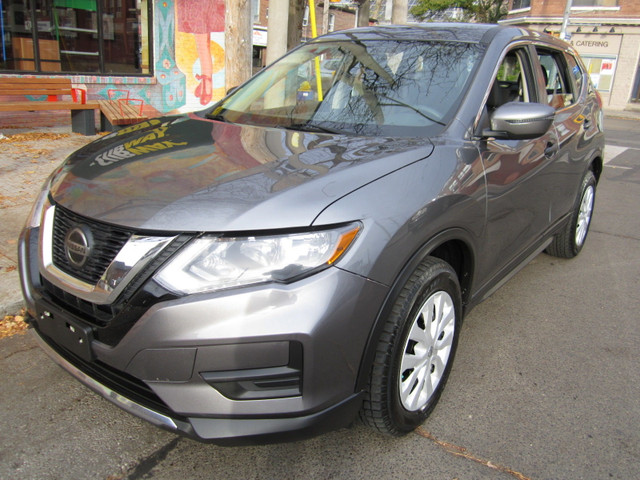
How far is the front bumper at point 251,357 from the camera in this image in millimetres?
1809

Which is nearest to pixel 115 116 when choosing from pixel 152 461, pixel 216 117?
pixel 216 117

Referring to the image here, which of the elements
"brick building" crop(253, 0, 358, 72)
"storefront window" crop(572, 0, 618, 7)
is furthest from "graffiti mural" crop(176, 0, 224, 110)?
"storefront window" crop(572, 0, 618, 7)

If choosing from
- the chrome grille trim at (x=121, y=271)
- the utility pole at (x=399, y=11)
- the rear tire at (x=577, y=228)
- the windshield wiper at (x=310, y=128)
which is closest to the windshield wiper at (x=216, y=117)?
the windshield wiper at (x=310, y=128)

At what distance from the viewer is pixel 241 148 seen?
98.8 inches

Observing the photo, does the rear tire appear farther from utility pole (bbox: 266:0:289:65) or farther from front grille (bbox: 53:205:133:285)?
utility pole (bbox: 266:0:289:65)

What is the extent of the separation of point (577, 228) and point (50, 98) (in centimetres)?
A: 848

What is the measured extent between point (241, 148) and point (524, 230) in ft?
5.95

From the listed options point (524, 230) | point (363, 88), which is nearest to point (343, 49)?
point (363, 88)

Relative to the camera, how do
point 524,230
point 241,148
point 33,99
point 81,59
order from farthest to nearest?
1. point 81,59
2. point 33,99
3. point 524,230
4. point 241,148

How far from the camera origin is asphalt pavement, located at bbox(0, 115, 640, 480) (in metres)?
2.28

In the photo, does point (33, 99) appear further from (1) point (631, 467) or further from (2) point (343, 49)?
(1) point (631, 467)

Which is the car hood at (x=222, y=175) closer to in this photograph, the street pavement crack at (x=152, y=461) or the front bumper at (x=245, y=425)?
the front bumper at (x=245, y=425)

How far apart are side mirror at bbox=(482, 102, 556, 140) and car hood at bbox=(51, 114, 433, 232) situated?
449mm

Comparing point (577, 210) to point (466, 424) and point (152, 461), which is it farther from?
point (152, 461)
